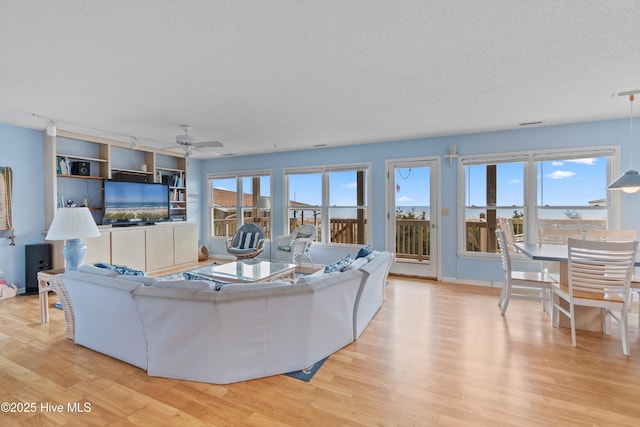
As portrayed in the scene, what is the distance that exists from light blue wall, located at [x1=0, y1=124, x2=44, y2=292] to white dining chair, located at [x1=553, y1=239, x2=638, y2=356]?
6.75 metres

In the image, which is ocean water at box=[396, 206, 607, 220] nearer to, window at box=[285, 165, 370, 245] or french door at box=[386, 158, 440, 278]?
french door at box=[386, 158, 440, 278]

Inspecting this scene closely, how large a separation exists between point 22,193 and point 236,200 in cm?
354

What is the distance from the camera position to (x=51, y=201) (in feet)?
14.9

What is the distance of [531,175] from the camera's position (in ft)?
14.6

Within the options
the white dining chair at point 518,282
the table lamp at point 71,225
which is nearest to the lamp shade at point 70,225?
the table lamp at point 71,225

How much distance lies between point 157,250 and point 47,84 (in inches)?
134

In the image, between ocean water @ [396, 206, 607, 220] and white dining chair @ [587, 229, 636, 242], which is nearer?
white dining chair @ [587, 229, 636, 242]

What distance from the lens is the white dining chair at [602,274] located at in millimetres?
2449

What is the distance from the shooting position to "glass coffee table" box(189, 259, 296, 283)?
3.56 m

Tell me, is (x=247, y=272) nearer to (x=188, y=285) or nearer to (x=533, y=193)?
(x=188, y=285)

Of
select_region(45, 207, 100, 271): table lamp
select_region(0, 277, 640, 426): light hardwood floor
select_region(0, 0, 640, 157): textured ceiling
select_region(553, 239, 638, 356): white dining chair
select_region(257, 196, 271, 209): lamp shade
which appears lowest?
select_region(0, 277, 640, 426): light hardwood floor

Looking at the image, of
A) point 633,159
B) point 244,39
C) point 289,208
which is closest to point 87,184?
point 289,208

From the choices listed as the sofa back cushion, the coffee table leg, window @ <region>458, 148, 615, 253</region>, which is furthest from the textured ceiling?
the coffee table leg

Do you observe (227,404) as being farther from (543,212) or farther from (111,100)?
(543,212)
